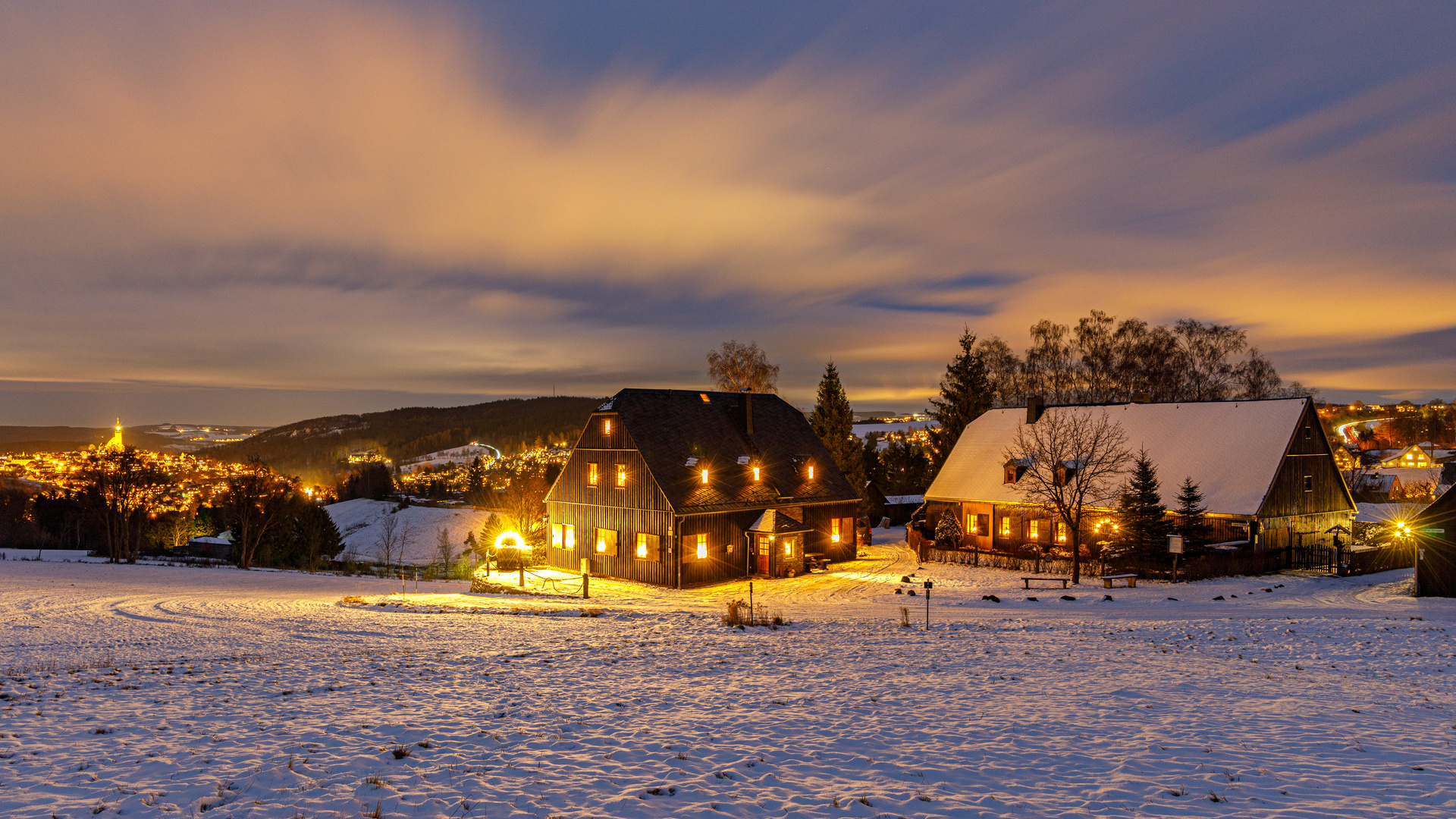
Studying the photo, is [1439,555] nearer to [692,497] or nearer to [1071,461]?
[1071,461]

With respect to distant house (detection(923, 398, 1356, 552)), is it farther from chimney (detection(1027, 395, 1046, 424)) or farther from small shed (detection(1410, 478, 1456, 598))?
small shed (detection(1410, 478, 1456, 598))

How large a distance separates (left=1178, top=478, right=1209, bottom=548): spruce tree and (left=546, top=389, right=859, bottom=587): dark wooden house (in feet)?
51.3

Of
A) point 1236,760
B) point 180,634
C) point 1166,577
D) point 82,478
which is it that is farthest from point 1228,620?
point 82,478

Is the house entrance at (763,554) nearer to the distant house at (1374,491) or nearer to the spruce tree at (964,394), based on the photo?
the spruce tree at (964,394)

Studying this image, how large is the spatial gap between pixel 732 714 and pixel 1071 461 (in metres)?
30.8

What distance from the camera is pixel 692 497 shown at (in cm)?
3462

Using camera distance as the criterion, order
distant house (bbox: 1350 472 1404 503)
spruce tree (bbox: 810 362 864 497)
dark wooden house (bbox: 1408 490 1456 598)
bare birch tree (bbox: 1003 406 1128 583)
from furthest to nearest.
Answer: distant house (bbox: 1350 472 1404 503) → spruce tree (bbox: 810 362 864 497) → bare birch tree (bbox: 1003 406 1128 583) → dark wooden house (bbox: 1408 490 1456 598)

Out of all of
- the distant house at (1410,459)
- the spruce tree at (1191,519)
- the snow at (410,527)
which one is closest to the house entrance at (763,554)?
the spruce tree at (1191,519)

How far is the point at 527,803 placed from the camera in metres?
8.23

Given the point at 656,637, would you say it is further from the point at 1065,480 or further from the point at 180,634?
the point at 1065,480

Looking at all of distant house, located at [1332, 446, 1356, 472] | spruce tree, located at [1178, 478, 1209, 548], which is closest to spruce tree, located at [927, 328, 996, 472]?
spruce tree, located at [1178, 478, 1209, 548]

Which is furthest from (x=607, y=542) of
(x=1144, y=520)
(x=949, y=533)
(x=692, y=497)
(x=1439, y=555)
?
(x=1439, y=555)

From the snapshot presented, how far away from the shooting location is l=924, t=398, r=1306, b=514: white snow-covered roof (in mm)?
34000

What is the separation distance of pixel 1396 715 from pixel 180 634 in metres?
26.9
